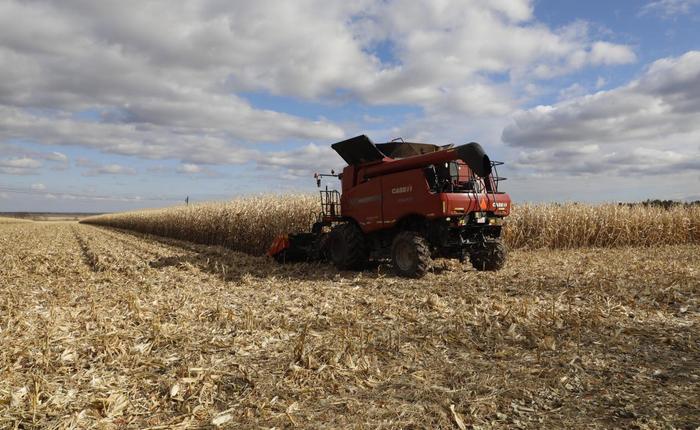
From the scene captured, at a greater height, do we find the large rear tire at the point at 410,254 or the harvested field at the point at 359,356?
the large rear tire at the point at 410,254

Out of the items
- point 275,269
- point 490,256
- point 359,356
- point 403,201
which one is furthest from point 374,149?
point 359,356

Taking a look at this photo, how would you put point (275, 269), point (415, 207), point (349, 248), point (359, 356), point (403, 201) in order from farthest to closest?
point (275, 269), point (349, 248), point (403, 201), point (415, 207), point (359, 356)

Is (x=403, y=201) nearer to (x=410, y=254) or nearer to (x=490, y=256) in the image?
(x=410, y=254)

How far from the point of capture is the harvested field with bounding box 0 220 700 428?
3590 mm

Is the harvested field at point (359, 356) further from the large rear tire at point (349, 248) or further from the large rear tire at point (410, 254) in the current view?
the large rear tire at point (349, 248)

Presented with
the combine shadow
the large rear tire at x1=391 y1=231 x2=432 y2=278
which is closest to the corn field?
the combine shadow

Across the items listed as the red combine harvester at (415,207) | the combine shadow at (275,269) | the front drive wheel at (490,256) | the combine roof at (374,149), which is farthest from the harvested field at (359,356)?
the combine roof at (374,149)

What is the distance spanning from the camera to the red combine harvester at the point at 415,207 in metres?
9.38

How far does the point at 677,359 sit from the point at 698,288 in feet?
14.0

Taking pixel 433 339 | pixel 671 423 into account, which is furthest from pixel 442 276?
pixel 671 423

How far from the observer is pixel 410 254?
31.9 ft

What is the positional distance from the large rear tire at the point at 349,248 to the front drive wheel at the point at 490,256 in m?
2.58

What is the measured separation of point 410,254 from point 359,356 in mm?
5172

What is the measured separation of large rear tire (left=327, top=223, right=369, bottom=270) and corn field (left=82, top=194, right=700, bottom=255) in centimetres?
419
